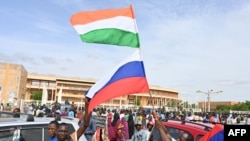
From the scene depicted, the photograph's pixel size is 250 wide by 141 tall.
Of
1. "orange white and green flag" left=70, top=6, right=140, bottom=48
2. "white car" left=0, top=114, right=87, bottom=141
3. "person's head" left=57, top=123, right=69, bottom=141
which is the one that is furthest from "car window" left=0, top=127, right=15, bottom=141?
"orange white and green flag" left=70, top=6, right=140, bottom=48

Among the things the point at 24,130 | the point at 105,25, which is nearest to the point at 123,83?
the point at 105,25

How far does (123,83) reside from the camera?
17.0 ft

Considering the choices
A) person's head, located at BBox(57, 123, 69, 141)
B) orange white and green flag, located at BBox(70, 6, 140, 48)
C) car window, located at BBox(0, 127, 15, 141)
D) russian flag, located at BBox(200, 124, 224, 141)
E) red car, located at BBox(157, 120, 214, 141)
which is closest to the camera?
russian flag, located at BBox(200, 124, 224, 141)

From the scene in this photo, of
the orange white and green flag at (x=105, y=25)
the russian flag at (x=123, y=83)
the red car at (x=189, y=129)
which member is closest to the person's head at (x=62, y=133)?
the russian flag at (x=123, y=83)

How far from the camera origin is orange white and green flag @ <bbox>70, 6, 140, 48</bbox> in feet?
17.1

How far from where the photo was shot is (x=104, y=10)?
212 inches

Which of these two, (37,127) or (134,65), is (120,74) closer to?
(134,65)

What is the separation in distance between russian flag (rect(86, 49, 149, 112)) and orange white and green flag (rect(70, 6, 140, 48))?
338mm

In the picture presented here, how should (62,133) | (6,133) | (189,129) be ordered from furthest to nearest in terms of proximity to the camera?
(189,129) → (6,133) → (62,133)

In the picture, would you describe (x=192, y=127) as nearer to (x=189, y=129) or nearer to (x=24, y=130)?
(x=189, y=129)

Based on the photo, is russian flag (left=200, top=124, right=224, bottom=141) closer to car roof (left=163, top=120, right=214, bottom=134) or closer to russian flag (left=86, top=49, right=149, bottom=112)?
russian flag (left=86, top=49, right=149, bottom=112)

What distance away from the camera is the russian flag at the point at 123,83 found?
5.00 meters

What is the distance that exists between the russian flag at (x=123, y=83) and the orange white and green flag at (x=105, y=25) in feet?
1.11

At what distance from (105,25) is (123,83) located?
881 millimetres
